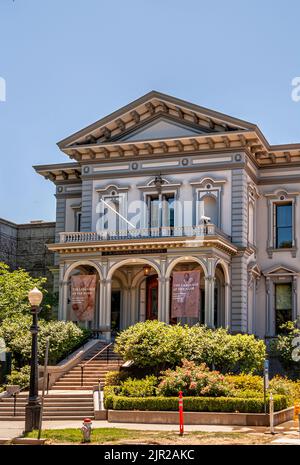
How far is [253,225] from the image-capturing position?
43531 mm

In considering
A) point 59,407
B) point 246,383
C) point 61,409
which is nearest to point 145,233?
point 246,383

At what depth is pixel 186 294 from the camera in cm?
3909

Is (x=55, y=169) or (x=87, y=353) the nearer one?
(x=87, y=353)

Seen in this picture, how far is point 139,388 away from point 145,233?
42.8 ft

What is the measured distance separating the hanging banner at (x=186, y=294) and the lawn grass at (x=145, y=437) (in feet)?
48.8

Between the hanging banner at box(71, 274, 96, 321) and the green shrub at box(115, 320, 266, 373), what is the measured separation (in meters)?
7.02

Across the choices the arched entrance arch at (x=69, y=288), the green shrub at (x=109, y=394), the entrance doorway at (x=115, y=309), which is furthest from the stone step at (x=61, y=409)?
the entrance doorway at (x=115, y=309)

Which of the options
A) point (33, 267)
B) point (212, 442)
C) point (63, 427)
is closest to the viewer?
point (212, 442)

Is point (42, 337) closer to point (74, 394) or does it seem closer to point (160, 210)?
point (74, 394)

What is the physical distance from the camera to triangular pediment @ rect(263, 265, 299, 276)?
1683 inches

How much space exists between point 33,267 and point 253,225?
15329 millimetres

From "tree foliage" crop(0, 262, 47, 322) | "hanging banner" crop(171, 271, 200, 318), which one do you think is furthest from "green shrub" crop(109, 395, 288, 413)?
"tree foliage" crop(0, 262, 47, 322)
